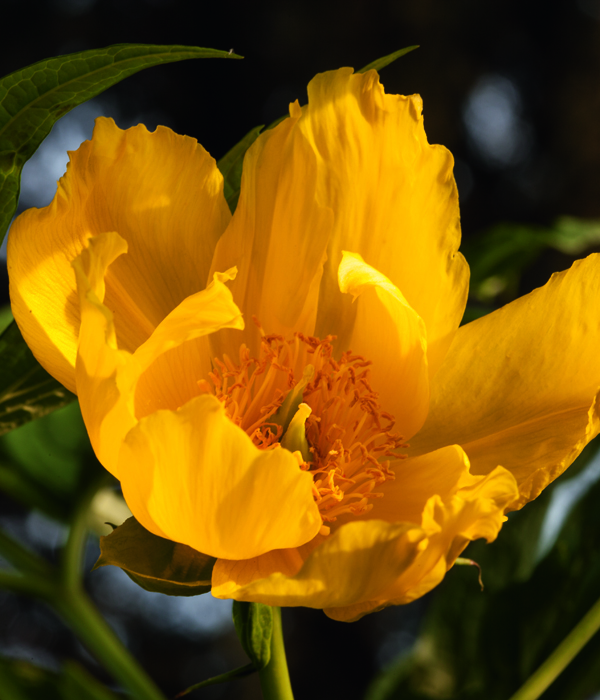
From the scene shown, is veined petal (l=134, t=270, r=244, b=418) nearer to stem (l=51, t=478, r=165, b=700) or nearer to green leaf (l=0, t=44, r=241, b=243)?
green leaf (l=0, t=44, r=241, b=243)

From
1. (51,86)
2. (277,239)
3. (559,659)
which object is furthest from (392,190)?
(559,659)

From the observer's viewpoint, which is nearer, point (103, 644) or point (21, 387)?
point (21, 387)

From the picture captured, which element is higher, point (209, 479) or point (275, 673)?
point (209, 479)

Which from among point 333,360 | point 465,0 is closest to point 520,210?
point 465,0

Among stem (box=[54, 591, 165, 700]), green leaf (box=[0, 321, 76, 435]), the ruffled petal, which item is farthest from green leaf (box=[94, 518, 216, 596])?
stem (box=[54, 591, 165, 700])

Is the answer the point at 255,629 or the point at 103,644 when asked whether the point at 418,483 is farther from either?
the point at 103,644
